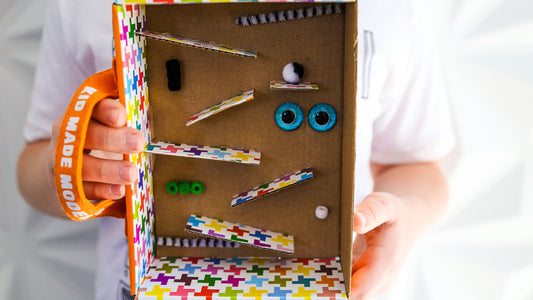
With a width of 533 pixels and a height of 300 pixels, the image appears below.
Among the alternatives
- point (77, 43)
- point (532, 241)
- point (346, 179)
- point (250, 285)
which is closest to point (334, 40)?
point (346, 179)

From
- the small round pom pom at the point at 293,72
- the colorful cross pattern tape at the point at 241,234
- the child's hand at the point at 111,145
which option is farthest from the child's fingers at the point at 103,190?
the small round pom pom at the point at 293,72

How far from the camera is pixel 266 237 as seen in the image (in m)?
0.56

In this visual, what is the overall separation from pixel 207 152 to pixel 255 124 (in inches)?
2.5

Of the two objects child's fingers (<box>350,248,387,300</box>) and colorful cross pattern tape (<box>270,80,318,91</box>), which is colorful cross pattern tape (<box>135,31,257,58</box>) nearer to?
colorful cross pattern tape (<box>270,80,318,91</box>)

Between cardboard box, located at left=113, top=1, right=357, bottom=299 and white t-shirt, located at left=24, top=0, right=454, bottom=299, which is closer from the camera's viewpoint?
cardboard box, located at left=113, top=1, right=357, bottom=299

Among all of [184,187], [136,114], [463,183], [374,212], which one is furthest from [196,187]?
[463,183]

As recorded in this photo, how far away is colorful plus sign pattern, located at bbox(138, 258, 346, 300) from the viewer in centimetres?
50

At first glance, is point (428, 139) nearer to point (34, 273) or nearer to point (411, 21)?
point (411, 21)

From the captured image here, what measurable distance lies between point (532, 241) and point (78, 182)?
0.91 m

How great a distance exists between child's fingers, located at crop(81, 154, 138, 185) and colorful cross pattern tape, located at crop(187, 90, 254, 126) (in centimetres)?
10

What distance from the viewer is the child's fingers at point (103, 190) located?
482 millimetres

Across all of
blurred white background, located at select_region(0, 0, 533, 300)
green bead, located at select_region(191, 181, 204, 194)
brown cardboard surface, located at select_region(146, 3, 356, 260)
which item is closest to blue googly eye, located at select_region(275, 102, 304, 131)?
brown cardboard surface, located at select_region(146, 3, 356, 260)

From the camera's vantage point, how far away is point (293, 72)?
526 mm

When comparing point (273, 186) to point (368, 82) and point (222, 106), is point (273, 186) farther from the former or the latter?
point (368, 82)
